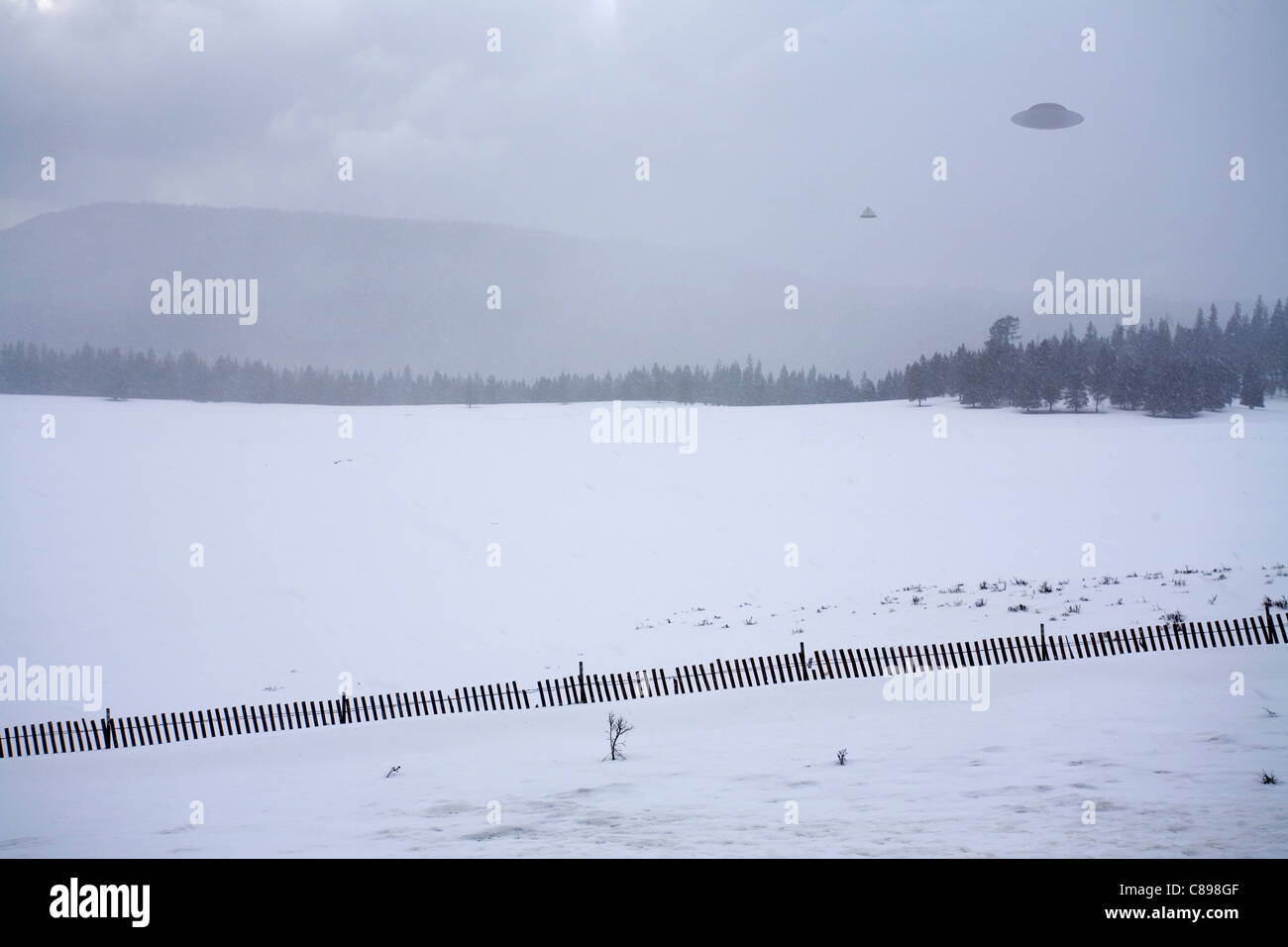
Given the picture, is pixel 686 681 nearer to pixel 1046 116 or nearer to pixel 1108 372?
pixel 1046 116

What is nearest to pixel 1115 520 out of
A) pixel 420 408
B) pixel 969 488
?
pixel 969 488

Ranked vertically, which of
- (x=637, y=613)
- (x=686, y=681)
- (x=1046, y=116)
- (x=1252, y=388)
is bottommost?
(x=637, y=613)

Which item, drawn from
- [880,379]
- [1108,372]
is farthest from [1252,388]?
[880,379]

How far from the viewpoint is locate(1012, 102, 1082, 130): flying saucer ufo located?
19781 millimetres

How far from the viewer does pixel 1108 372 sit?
6119 cm

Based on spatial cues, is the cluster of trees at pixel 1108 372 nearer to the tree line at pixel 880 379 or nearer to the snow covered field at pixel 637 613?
the tree line at pixel 880 379

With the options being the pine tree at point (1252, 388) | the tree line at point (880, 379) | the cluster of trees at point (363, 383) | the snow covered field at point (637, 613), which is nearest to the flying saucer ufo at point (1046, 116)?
the snow covered field at point (637, 613)

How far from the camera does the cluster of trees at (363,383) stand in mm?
62969

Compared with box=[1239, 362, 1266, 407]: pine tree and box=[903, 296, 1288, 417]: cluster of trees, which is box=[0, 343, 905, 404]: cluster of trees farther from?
box=[1239, 362, 1266, 407]: pine tree

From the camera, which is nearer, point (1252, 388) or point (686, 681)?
point (686, 681)

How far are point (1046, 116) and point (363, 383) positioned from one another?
65.3 m

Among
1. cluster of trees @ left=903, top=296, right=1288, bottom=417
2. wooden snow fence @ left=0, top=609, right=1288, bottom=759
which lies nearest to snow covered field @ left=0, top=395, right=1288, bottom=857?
wooden snow fence @ left=0, top=609, right=1288, bottom=759
